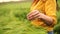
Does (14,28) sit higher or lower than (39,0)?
lower

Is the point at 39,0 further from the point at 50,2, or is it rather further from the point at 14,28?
the point at 14,28

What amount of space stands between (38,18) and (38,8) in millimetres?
72

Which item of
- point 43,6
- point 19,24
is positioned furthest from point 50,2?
point 19,24

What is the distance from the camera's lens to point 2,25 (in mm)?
1004

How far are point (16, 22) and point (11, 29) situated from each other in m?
0.07

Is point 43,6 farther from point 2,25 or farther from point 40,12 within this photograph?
point 2,25

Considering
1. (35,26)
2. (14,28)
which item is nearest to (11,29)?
(14,28)

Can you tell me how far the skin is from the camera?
0.90m

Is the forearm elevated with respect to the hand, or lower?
lower

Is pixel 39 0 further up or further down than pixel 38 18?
further up

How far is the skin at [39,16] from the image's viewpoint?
35.4 inches

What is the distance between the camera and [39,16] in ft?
2.99

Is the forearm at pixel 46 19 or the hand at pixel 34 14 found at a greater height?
the hand at pixel 34 14

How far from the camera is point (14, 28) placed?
0.94m
